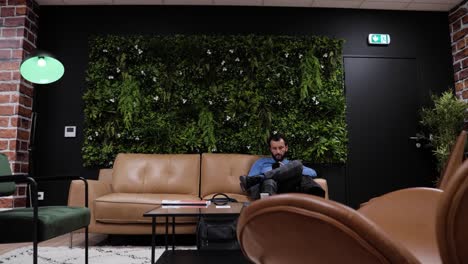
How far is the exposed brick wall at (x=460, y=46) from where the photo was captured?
15.4 feet

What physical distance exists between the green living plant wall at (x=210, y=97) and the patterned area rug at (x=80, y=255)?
55.8 inches

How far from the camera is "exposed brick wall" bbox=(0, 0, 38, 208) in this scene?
13.8 feet

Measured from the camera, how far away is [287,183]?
343cm

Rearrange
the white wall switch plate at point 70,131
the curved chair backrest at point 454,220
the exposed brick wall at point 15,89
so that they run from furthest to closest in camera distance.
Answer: the white wall switch plate at point 70,131 → the exposed brick wall at point 15,89 → the curved chair backrest at point 454,220

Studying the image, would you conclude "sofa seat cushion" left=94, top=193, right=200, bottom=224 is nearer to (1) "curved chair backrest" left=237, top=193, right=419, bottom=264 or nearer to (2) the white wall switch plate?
(2) the white wall switch plate

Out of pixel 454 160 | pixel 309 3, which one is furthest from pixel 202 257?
pixel 309 3

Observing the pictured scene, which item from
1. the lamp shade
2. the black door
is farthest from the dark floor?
the black door

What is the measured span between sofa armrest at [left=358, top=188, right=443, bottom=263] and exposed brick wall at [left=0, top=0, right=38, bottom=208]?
13.6 ft

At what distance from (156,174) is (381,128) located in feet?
9.31

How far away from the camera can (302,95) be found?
4.49m

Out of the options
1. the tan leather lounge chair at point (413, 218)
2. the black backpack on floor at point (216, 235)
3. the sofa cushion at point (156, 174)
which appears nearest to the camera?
the tan leather lounge chair at point (413, 218)

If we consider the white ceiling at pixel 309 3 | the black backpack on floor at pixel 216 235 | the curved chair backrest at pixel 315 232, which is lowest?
the black backpack on floor at pixel 216 235

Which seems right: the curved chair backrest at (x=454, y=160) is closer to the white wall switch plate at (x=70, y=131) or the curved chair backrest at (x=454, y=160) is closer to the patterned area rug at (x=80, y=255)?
the patterned area rug at (x=80, y=255)

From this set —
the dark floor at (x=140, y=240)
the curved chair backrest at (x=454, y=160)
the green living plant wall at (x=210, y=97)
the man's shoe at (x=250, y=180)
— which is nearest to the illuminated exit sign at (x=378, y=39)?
the green living plant wall at (x=210, y=97)
